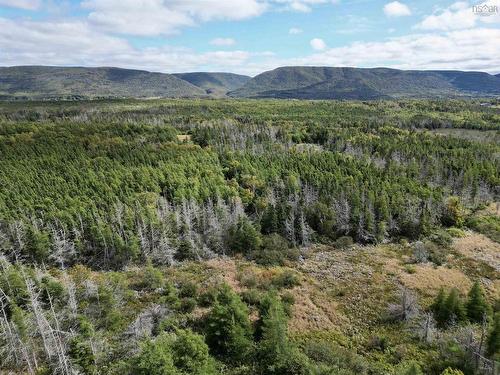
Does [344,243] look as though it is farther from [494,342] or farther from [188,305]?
[188,305]

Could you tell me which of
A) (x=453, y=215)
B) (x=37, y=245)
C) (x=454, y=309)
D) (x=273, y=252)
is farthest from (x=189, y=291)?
(x=453, y=215)

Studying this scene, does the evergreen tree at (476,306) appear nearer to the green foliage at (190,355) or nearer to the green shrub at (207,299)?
the green shrub at (207,299)

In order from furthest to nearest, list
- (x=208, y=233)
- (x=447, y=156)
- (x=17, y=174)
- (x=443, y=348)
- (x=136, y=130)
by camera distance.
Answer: (x=136, y=130) < (x=447, y=156) < (x=17, y=174) < (x=208, y=233) < (x=443, y=348)

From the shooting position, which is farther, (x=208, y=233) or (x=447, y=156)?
(x=447, y=156)

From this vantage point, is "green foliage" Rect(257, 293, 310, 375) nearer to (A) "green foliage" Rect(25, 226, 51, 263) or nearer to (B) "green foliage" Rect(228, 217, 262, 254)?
(B) "green foliage" Rect(228, 217, 262, 254)

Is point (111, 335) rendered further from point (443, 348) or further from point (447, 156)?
point (447, 156)

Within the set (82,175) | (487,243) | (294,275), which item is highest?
(82,175)

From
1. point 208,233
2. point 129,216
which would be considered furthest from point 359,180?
point 129,216

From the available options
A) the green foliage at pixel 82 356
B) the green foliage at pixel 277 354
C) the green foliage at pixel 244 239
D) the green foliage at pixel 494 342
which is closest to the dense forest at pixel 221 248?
the green foliage at pixel 277 354
